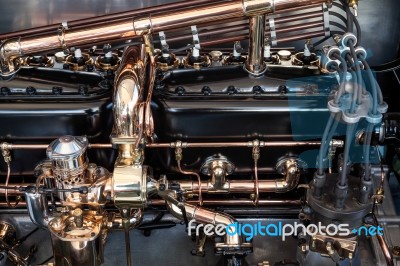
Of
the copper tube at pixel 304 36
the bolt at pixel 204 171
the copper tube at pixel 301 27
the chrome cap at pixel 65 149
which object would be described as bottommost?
the bolt at pixel 204 171

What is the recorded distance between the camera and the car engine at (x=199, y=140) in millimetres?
1102

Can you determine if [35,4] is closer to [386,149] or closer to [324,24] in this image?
[324,24]

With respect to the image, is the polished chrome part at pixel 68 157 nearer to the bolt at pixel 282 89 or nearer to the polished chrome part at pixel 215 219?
the polished chrome part at pixel 215 219

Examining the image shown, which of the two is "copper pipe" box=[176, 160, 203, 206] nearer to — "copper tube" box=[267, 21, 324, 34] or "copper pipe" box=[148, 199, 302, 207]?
"copper pipe" box=[148, 199, 302, 207]

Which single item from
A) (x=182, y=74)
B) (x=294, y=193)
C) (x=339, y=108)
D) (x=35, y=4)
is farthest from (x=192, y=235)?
(x=35, y=4)

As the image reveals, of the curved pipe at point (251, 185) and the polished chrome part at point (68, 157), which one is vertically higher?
the polished chrome part at point (68, 157)

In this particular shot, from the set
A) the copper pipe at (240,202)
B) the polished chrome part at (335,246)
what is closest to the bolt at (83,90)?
the copper pipe at (240,202)

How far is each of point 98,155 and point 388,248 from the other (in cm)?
73

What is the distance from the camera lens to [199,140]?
1259 millimetres

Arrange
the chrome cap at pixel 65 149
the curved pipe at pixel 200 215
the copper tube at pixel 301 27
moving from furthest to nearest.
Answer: the copper tube at pixel 301 27
the curved pipe at pixel 200 215
the chrome cap at pixel 65 149

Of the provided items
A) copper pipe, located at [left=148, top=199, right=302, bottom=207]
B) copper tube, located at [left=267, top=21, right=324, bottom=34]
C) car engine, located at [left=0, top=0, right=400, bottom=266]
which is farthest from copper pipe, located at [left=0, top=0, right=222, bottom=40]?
copper pipe, located at [left=148, top=199, right=302, bottom=207]

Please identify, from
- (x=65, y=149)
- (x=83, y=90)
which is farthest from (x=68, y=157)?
(x=83, y=90)

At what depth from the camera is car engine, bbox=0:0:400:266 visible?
110 cm

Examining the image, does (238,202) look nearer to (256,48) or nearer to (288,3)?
(256,48)
